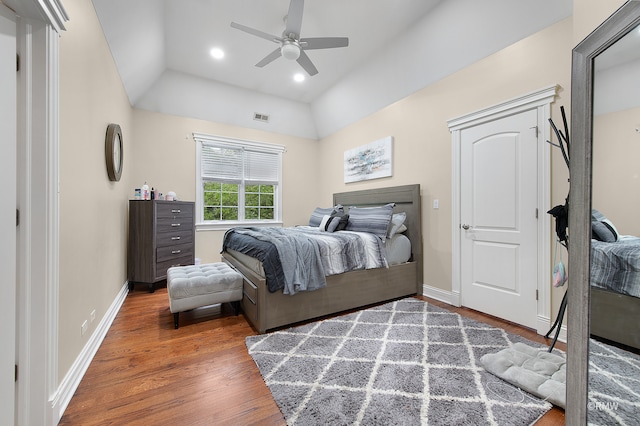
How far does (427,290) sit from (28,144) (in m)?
3.65

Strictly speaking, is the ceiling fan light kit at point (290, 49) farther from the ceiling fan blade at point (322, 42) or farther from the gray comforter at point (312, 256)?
the gray comforter at point (312, 256)

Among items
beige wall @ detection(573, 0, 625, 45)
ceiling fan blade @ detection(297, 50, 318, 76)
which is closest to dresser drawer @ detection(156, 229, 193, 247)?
ceiling fan blade @ detection(297, 50, 318, 76)

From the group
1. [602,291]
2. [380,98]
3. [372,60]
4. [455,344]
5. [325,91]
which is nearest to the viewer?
[602,291]

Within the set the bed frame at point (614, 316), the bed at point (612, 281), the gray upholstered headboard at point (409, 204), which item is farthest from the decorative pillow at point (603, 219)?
the gray upholstered headboard at point (409, 204)

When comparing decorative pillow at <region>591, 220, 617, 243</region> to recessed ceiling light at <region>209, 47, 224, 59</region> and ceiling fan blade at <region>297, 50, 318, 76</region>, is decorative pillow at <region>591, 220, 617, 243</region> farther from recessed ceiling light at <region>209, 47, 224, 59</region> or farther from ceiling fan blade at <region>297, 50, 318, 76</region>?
recessed ceiling light at <region>209, 47, 224, 59</region>

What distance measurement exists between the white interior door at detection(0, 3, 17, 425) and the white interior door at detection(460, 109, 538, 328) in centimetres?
343

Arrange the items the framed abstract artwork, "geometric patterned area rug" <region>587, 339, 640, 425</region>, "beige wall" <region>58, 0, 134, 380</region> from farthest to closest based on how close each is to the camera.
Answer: the framed abstract artwork, "beige wall" <region>58, 0, 134, 380</region>, "geometric patterned area rug" <region>587, 339, 640, 425</region>

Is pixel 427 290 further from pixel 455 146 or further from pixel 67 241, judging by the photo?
pixel 67 241

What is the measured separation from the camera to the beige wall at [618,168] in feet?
3.19

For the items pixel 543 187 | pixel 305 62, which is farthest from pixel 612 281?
pixel 305 62

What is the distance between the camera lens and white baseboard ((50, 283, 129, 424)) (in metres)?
1.34

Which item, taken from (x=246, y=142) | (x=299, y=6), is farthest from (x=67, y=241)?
(x=246, y=142)

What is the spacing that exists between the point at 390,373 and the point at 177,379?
1.36 metres

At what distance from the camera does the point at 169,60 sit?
371 centimetres
